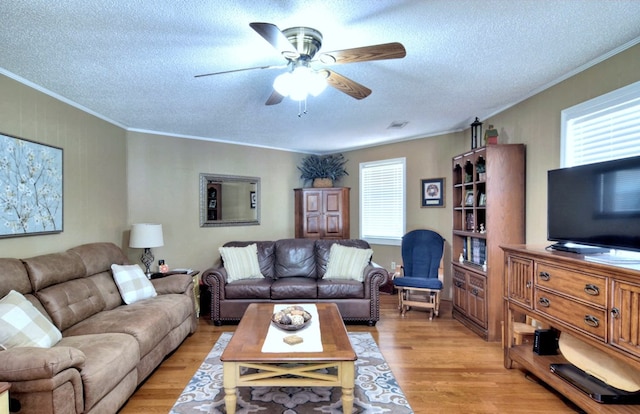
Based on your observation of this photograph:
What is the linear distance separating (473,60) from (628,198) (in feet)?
4.46

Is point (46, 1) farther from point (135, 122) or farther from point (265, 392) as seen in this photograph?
point (265, 392)

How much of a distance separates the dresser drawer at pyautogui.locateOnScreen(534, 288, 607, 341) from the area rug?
4.02 ft

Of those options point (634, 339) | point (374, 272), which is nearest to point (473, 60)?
point (634, 339)

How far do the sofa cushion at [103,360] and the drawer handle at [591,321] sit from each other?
9.93 feet

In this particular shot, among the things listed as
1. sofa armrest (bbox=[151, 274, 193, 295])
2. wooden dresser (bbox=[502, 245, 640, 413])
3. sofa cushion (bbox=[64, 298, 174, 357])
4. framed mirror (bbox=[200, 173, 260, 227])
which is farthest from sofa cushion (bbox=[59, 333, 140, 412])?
wooden dresser (bbox=[502, 245, 640, 413])

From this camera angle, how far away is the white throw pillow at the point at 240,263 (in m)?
4.04

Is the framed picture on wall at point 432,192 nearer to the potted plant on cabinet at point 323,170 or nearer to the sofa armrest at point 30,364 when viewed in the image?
the potted plant on cabinet at point 323,170

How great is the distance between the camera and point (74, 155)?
3.29 meters

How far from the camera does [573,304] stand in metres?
2.04

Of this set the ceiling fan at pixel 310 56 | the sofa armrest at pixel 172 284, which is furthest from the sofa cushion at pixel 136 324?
the ceiling fan at pixel 310 56

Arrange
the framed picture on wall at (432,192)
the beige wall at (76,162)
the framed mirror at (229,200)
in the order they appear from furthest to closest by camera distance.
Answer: the framed mirror at (229,200) → the framed picture on wall at (432,192) → the beige wall at (76,162)

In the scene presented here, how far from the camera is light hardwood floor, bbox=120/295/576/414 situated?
7.32ft

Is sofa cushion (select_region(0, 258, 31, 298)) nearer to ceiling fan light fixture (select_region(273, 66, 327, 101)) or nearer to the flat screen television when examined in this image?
ceiling fan light fixture (select_region(273, 66, 327, 101))

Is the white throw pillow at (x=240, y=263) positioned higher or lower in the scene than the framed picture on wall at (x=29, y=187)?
lower
